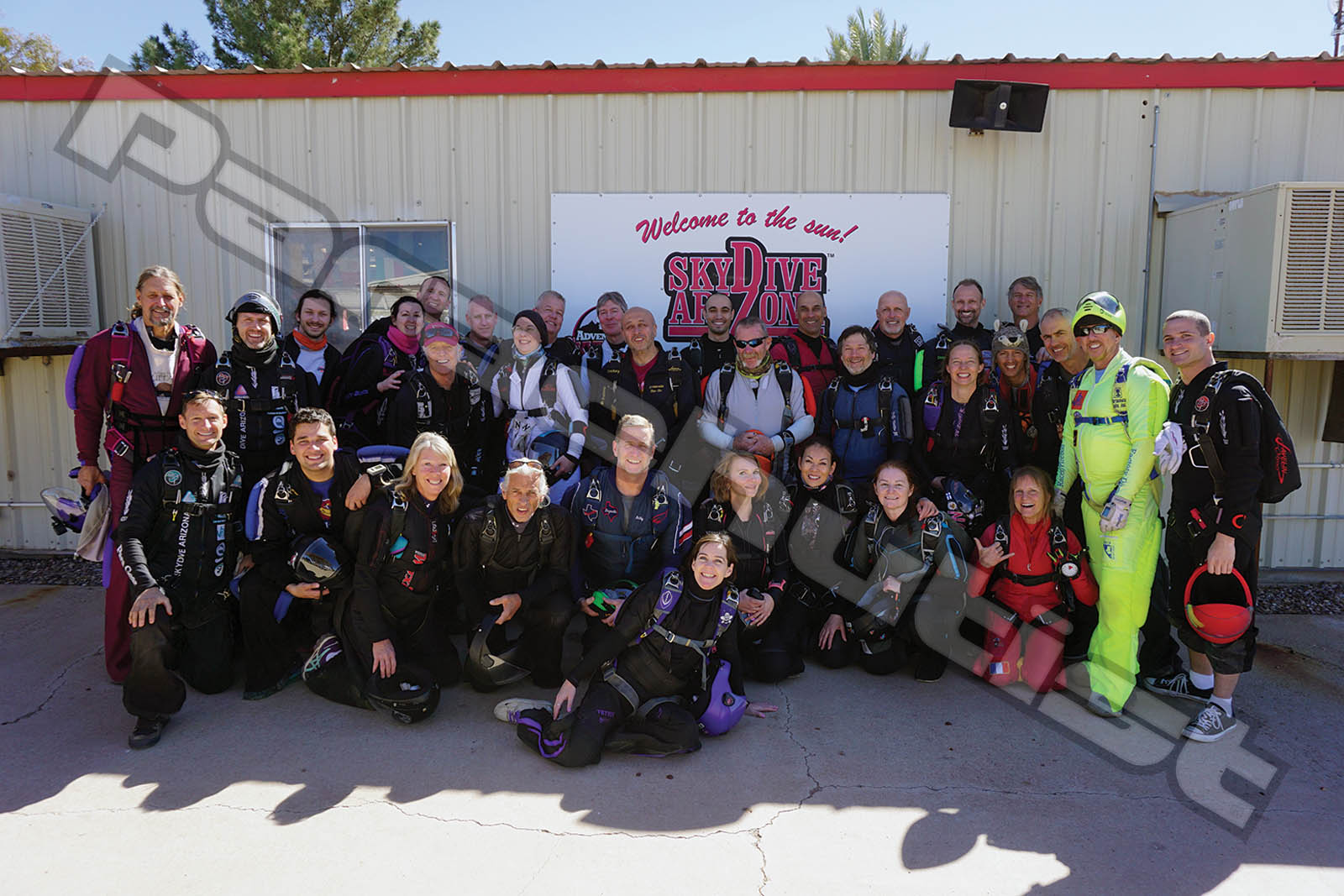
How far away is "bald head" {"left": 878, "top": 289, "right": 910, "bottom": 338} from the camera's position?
5336 mm

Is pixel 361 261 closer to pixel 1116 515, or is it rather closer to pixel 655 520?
pixel 655 520

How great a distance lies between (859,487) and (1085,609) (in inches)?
53.0

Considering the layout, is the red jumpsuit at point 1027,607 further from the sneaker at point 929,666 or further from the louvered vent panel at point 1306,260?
the louvered vent panel at point 1306,260

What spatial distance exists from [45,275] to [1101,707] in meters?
7.31

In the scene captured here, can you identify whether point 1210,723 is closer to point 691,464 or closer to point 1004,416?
point 1004,416

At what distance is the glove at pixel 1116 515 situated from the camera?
3.78 metres

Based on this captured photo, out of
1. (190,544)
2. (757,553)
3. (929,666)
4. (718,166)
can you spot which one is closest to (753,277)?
(718,166)

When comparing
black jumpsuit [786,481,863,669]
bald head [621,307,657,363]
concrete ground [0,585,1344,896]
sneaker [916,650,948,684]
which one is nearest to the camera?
concrete ground [0,585,1344,896]

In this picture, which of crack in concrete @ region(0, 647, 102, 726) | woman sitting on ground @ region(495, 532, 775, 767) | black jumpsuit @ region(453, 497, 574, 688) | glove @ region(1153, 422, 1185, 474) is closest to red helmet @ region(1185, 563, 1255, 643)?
glove @ region(1153, 422, 1185, 474)

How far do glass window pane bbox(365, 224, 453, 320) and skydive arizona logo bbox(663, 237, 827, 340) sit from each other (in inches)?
68.9

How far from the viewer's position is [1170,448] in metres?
3.69

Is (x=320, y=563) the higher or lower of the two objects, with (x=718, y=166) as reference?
lower

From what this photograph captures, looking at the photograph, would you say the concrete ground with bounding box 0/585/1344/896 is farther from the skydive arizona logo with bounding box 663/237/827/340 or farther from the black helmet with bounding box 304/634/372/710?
the skydive arizona logo with bounding box 663/237/827/340

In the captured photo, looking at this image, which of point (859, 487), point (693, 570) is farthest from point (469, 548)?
point (859, 487)
